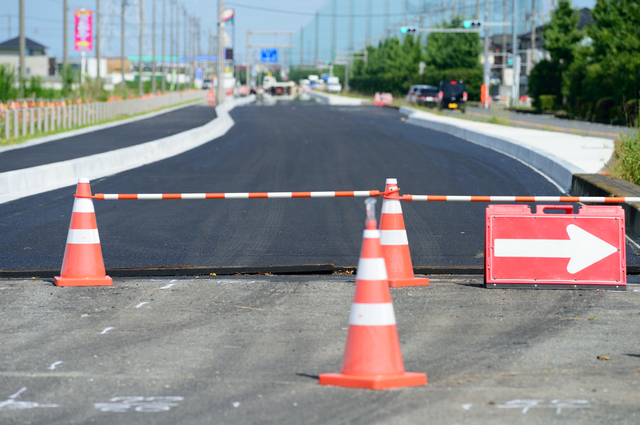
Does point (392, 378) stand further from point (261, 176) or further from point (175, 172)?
point (175, 172)

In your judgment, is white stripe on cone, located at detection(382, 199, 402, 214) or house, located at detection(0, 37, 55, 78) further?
house, located at detection(0, 37, 55, 78)

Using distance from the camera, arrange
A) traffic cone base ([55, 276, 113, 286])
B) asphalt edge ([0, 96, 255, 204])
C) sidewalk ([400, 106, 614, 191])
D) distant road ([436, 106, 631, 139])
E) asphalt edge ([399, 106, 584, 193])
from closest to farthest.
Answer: traffic cone base ([55, 276, 113, 286]) → asphalt edge ([0, 96, 255, 204]) → asphalt edge ([399, 106, 584, 193]) → sidewalk ([400, 106, 614, 191]) → distant road ([436, 106, 631, 139])

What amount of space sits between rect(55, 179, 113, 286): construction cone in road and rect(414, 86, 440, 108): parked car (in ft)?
193

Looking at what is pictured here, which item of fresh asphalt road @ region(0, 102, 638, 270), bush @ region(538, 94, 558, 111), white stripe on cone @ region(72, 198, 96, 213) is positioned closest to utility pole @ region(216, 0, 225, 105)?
bush @ region(538, 94, 558, 111)

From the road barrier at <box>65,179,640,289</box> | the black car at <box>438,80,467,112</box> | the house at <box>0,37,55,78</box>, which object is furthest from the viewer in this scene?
the house at <box>0,37,55,78</box>

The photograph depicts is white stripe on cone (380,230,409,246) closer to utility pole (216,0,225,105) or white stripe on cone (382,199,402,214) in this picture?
white stripe on cone (382,199,402,214)

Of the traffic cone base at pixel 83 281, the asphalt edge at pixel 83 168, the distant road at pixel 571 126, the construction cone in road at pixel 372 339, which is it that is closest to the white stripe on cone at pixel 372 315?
the construction cone in road at pixel 372 339

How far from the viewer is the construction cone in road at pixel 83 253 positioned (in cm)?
855

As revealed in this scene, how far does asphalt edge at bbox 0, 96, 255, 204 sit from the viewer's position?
16.1m

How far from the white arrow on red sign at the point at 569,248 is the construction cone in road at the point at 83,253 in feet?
12.3

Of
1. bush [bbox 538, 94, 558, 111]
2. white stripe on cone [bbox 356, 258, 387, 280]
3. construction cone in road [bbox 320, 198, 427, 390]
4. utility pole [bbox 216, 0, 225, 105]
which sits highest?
utility pole [bbox 216, 0, 225, 105]

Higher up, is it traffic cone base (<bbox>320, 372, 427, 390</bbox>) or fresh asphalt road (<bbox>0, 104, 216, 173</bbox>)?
fresh asphalt road (<bbox>0, 104, 216, 173</bbox>)

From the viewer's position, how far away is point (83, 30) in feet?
304

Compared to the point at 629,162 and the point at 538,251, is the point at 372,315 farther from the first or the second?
the point at 629,162
